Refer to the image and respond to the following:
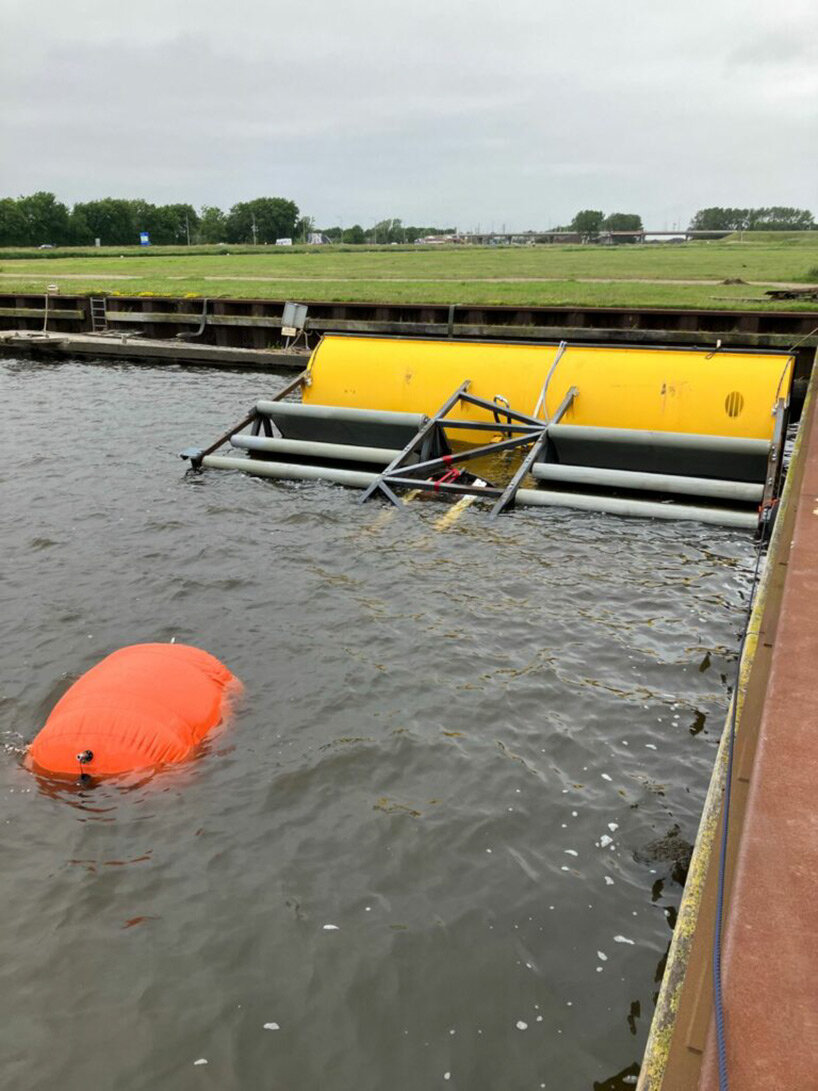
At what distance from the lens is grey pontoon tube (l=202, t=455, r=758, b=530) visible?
10.5 metres

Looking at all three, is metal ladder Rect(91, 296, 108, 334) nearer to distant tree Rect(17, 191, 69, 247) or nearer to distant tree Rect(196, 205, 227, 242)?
distant tree Rect(17, 191, 69, 247)

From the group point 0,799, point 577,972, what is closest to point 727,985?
point 577,972

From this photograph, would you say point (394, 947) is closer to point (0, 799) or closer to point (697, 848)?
point (697, 848)

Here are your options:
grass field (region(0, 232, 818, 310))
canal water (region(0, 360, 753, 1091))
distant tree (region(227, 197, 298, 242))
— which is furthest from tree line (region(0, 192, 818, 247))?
canal water (region(0, 360, 753, 1091))

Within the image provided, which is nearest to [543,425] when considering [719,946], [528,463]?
[528,463]

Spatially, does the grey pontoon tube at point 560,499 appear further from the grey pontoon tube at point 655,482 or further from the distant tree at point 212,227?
the distant tree at point 212,227

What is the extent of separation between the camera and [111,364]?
23.9 m

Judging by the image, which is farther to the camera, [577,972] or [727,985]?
[577,972]

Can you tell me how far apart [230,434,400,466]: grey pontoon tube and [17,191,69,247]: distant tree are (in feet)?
480

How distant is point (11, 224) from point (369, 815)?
15301 cm

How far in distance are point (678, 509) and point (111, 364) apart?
1871 cm

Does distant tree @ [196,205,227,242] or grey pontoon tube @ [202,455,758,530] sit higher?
distant tree @ [196,205,227,242]

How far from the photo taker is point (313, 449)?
13.1 metres

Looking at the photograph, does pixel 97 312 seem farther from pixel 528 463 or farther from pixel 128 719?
pixel 128 719
